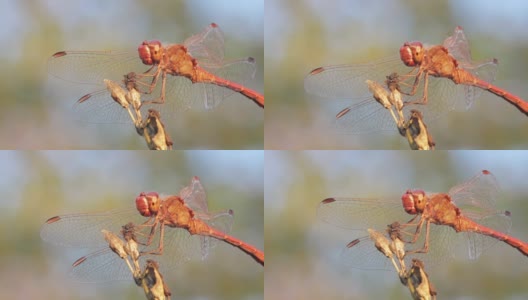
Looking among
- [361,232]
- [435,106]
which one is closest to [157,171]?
[361,232]

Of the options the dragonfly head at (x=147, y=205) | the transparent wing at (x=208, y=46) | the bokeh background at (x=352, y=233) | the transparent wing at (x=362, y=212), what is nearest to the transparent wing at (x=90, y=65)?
the transparent wing at (x=208, y=46)

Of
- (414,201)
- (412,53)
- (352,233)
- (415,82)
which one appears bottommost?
(352,233)

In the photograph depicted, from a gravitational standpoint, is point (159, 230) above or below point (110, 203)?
below

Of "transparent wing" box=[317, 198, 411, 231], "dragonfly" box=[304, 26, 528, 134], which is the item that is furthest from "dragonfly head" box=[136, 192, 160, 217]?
"dragonfly" box=[304, 26, 528, 134]

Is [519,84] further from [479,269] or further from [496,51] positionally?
[479,269]

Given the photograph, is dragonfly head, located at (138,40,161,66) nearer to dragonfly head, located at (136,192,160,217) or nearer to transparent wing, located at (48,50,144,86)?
transparent wing, located at (48,50,144,86)

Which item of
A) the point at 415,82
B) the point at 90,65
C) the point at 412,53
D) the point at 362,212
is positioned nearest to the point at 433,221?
the point at 362,212

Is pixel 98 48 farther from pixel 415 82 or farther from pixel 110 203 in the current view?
pixel 415 82
